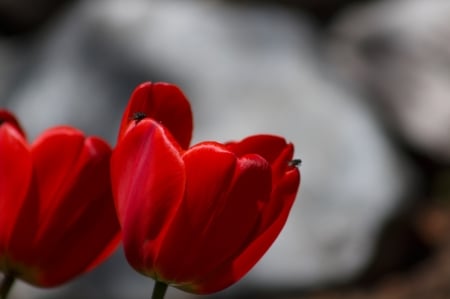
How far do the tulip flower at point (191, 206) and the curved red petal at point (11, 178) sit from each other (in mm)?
122

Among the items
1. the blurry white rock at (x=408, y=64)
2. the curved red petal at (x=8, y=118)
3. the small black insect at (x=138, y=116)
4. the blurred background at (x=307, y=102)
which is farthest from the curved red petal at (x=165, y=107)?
the blurry white rock at (x=408, y=64)

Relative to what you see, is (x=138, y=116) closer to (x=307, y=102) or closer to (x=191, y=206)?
(x=191, y=206)

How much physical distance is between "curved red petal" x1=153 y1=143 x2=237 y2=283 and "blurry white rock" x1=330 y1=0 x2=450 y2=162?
3.67 m

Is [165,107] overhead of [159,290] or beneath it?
overhead

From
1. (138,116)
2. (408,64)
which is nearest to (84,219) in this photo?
(138,116)

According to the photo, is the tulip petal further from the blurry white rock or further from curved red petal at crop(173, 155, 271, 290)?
the blurry white rock

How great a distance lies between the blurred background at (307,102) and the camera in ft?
13.4

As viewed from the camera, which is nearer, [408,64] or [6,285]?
[6,285]

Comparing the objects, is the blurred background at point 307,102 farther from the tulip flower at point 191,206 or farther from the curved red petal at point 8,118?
the tulip flower at point 191,206

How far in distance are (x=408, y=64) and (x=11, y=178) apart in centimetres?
385

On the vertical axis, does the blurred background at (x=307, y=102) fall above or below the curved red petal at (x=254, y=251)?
above

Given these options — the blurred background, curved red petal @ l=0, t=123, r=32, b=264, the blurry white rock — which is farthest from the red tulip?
the blurry white rock

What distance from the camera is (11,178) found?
1037 mm

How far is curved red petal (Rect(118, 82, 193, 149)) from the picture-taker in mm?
984
